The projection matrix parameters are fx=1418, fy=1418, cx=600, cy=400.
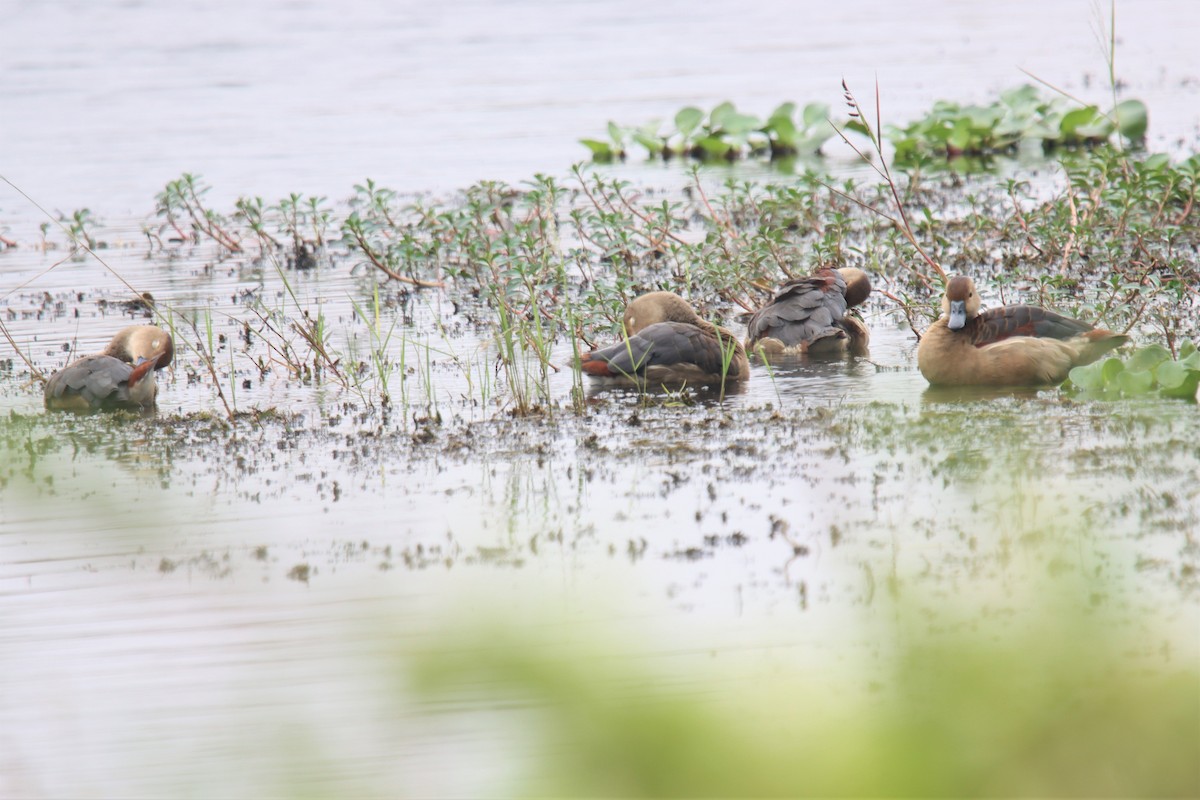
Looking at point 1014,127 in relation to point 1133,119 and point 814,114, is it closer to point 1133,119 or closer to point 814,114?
point 1133,119

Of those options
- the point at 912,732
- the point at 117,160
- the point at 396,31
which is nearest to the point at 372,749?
the point at 912,732

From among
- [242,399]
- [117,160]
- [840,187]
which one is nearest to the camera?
[242,399]

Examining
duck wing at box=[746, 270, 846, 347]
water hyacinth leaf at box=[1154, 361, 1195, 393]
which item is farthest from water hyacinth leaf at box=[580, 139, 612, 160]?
water hyacinth leaf at box=[1154, 361, 1195, 393]

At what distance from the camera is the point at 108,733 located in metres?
3.27

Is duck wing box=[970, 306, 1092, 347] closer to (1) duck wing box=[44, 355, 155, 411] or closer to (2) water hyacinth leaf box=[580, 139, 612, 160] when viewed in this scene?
(1) duck wing box=[44, 355, 155, 411]

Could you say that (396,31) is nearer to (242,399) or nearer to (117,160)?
(117,160)

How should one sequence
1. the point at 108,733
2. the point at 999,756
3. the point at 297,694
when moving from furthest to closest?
the point at 108,733 < the point at 297,694 < the point at 999,756

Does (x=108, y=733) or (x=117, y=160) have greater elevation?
(x=117, y=160)

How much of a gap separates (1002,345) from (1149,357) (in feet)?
2.30

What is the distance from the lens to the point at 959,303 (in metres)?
6.91

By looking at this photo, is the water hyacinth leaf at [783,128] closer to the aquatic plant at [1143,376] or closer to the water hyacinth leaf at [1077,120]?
the water hyacinth leaf at [1077,120]

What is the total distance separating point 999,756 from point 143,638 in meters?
3.37

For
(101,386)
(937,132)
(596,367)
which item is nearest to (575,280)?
(596,367)

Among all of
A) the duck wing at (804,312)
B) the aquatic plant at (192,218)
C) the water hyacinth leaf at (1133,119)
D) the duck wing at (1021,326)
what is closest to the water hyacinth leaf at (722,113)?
the water hyacinth leaf at (1133,119)
